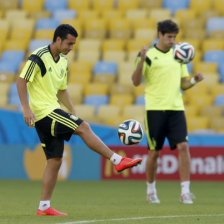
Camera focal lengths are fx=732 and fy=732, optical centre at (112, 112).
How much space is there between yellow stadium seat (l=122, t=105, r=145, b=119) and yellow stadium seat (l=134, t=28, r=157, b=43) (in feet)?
9.53

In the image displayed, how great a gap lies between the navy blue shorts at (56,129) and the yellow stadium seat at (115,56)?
1001 cm

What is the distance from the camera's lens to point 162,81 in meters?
8.65

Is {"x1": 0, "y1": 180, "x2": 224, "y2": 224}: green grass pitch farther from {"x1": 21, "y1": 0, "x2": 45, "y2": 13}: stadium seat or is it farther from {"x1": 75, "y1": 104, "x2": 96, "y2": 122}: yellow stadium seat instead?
{"x1": 21, "y1": 0, "x2": 45, "y2": 13}: stadium seat

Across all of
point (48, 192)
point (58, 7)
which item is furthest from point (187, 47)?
point (58, 7)

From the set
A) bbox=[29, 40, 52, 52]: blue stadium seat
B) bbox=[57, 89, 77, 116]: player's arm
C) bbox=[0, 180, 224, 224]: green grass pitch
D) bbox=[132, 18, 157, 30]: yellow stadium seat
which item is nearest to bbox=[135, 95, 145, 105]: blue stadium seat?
bbox=[0, 180, 224, 224]: green grass pitch

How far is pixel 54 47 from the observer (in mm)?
6758

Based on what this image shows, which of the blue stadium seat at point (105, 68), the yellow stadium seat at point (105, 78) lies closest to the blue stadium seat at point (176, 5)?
A: the blue stadium seat at point (105, 68)

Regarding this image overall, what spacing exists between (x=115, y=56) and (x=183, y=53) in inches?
323

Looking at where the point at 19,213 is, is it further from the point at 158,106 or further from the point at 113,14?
the point at 113,14

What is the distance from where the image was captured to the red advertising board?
1299 cm

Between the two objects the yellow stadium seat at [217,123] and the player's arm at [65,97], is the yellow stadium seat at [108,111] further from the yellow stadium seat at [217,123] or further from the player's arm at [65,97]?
the player's arm at [65,97]

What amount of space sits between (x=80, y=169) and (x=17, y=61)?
4.57m

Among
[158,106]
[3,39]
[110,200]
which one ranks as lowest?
[110,200]

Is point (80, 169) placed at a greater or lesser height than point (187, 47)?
lesser
